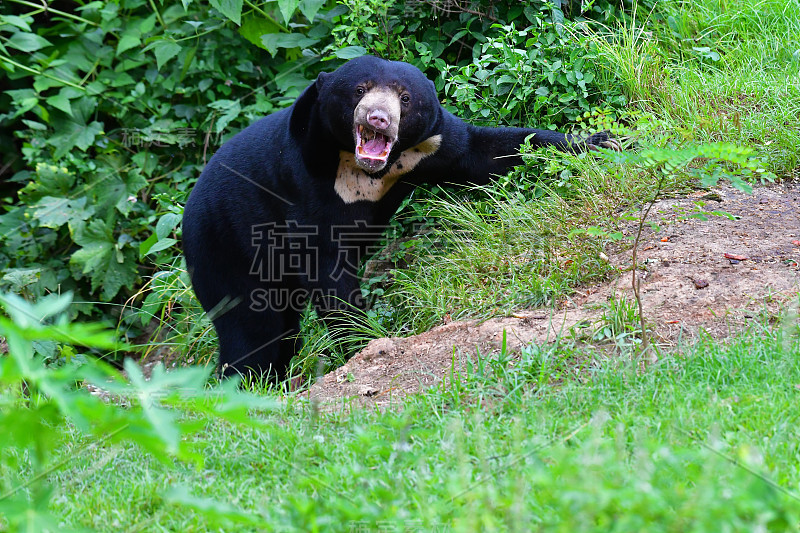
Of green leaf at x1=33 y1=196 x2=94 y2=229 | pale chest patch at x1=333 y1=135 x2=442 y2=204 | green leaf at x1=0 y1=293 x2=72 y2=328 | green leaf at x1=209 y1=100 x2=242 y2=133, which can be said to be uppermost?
green leaf at x1=0 y1=293 x2=72 y2=328

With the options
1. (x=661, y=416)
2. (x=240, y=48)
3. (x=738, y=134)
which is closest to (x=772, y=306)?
(x=661, y=416)

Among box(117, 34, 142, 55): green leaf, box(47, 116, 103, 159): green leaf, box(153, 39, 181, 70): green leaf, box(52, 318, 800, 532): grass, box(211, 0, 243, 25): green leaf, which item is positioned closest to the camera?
box(52, 318, 800, 532): grass

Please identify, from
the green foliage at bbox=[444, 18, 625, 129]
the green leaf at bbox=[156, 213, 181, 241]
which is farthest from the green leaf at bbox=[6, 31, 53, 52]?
the green foliage at bbox=[444, 18, 625, 129]

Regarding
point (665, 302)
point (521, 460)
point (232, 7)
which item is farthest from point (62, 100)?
point (521, 460)

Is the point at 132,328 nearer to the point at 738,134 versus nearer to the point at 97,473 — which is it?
the point at 97,473

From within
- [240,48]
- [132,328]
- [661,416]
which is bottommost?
[132,328]

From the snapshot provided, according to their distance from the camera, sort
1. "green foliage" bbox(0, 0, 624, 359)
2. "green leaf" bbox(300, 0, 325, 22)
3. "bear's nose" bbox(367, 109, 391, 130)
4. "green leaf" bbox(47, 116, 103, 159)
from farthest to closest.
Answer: "green leaf" bbox(47, 116, 103, 159) → "green foliage" bbox(0, 0, 624, 359) → "green leaf" bbox(300, 0, 325, 22) → "bear's nose" bbox(367, 109, 391, 130)

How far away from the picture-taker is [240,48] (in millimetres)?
6660

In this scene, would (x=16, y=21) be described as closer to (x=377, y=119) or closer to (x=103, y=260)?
(x=103, y=260)

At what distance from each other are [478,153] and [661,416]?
8.47 ft

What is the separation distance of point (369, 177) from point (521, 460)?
2.61 meters

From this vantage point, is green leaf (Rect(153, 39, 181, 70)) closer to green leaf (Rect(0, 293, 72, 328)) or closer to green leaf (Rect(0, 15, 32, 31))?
green leaf (Rect(0, 15, 32, 31))

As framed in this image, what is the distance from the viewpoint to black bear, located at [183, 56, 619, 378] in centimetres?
439

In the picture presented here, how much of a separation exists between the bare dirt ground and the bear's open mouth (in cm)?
99
